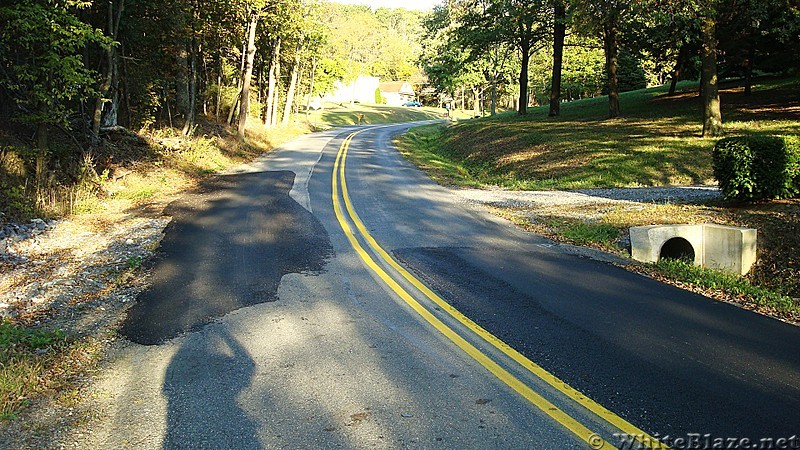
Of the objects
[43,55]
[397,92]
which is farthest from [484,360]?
[397,92]

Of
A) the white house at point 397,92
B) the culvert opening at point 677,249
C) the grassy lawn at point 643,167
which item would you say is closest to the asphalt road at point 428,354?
the grassy lawn at point 643,167

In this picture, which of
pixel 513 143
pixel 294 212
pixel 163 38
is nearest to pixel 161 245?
pixel 294 212

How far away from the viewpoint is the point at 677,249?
30.7ft

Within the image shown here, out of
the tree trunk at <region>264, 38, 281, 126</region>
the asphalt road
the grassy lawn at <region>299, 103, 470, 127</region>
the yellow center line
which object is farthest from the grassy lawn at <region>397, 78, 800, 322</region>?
the grassy lawn at <region>299, 103, 470, 127</region>

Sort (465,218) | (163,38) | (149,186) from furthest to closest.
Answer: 1. (163,38)
2. (149,186)
3. (465,218)

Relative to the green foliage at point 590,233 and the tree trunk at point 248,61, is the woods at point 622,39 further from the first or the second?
the tree trunk at point 248,61

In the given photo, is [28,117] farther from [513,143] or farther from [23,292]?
[513,143]

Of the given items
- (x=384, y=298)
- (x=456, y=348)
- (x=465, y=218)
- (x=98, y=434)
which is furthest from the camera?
(x=465, y=218)

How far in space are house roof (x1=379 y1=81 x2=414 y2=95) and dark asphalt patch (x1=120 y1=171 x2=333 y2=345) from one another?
107631 mm

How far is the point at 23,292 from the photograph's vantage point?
691 cm

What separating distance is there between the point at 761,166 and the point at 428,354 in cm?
856

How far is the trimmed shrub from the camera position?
1019 centimetres

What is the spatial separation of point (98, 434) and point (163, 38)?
802 inches

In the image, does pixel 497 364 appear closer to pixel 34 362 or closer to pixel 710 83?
pixel 34 362
